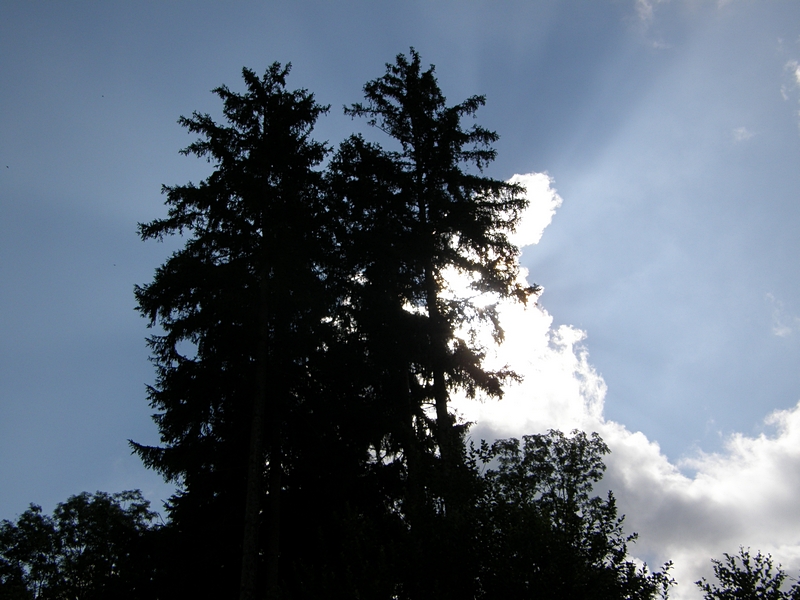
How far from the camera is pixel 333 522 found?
14.7 metres

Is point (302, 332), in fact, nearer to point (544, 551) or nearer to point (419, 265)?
point (419, 265)

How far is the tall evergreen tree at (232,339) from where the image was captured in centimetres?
1370

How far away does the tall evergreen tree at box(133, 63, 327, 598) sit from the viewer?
13.7 m

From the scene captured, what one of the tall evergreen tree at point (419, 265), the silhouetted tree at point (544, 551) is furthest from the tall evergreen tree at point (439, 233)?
the silhouetted tree at point (544, 551)

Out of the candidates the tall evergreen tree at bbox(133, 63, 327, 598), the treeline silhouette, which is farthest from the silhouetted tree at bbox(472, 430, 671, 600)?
the tall evergreen tree at bbox(133, 63, 327, 598)

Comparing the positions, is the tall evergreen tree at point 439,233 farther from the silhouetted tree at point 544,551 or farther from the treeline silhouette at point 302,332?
the silhouetted tree at point 544,551

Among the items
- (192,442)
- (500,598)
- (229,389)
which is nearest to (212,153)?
(229,389)

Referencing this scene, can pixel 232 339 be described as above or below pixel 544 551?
above

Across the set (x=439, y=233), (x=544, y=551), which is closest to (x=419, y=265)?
(x=439, y=233)

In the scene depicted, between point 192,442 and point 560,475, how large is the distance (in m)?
20.5

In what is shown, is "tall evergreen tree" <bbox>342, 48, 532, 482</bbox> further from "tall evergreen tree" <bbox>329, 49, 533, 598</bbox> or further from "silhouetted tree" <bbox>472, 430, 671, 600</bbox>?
"silhouetted tree" <bbox>472, 430, 671, 600</bbox>

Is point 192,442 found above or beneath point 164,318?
beneath

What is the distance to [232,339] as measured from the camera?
14.1 m

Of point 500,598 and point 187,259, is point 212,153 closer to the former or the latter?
point 187,259
